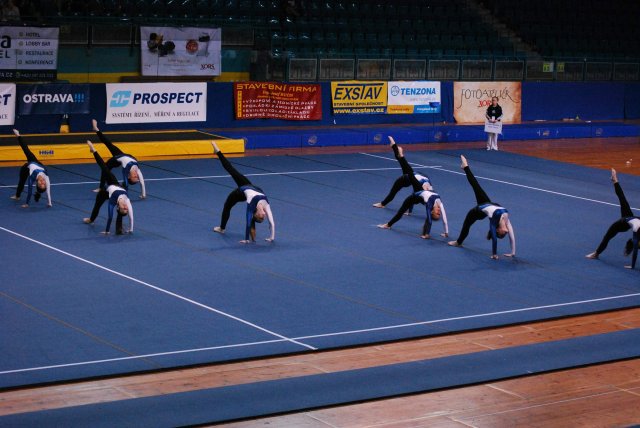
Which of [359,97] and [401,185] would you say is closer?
[401,185]

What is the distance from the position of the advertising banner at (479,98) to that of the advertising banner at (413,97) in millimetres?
694

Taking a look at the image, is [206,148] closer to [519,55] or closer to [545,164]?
[545,164]

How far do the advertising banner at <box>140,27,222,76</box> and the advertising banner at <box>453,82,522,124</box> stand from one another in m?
7.55

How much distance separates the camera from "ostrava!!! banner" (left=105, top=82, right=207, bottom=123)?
25719 mm

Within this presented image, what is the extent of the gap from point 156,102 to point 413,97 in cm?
810

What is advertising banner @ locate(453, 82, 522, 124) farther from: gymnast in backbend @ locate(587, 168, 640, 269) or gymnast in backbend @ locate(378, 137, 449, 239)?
gymnast in backbend @ locate(587, 168, 640, 269)

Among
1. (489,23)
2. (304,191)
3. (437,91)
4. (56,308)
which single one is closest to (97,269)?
(56,308)

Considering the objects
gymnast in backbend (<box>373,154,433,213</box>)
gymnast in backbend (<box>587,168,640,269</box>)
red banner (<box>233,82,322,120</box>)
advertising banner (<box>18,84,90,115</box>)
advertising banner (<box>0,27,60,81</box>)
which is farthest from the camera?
red banner (<box>233,82,322,120</box>)

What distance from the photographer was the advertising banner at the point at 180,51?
88.7 feet

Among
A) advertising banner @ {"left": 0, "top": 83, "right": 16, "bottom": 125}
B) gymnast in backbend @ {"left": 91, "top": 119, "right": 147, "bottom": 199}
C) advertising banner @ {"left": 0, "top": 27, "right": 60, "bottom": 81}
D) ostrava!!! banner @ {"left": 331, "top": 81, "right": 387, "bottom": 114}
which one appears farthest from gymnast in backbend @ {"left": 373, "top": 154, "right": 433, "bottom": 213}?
advertising banner @ {"left": 0, "top": 27, "right": 60, "bottom": 81}

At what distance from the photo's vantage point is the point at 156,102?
2636 cm

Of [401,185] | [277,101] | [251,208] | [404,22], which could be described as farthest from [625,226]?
[404,22]

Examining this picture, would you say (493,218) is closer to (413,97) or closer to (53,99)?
(53,99)

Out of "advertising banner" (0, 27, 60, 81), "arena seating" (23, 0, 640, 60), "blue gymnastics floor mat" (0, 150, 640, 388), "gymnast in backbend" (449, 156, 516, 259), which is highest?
"arena seating" (23, 0, 640, 60)
